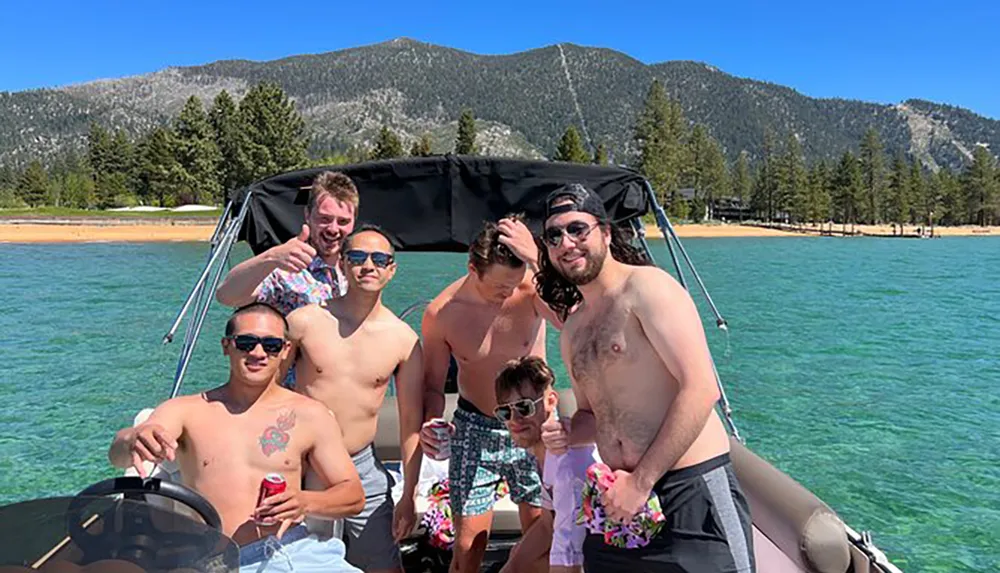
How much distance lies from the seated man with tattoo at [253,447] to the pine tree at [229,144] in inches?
2206

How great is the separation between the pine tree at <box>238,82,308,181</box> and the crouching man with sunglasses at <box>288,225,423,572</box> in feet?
176

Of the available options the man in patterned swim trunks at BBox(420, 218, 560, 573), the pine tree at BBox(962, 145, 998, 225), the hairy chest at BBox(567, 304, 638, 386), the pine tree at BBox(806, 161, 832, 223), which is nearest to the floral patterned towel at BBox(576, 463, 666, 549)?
the hairy chest at BBox(567, 304, 638, 386)

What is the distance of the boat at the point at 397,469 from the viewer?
1635mm

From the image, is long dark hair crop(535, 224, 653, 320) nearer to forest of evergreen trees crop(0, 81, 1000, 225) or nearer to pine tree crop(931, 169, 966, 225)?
forest of evergreen trees crop(0, 81, 1000, 225)

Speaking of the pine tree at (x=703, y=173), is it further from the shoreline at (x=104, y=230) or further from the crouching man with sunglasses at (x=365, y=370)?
the crouching man with sunglasses at (x=365, y=370)

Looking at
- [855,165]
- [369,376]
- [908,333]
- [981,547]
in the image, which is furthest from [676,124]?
[369,376]

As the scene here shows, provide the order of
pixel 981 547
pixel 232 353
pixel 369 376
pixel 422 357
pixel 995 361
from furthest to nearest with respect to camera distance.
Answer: pixel 995 361, pixel 981 547, pixel 422 357, pixel 369 376, pixel 232 353

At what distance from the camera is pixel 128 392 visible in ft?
38.3

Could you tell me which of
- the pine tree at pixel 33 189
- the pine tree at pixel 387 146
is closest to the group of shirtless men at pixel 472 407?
the pine tree at pixel 387 146

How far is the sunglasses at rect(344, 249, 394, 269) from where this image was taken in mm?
2848

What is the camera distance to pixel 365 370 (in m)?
2.97

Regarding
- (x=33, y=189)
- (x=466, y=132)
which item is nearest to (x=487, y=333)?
(x=466, y=132)

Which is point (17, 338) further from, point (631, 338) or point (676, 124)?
point (676, 124)

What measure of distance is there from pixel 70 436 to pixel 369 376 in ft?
26.9
